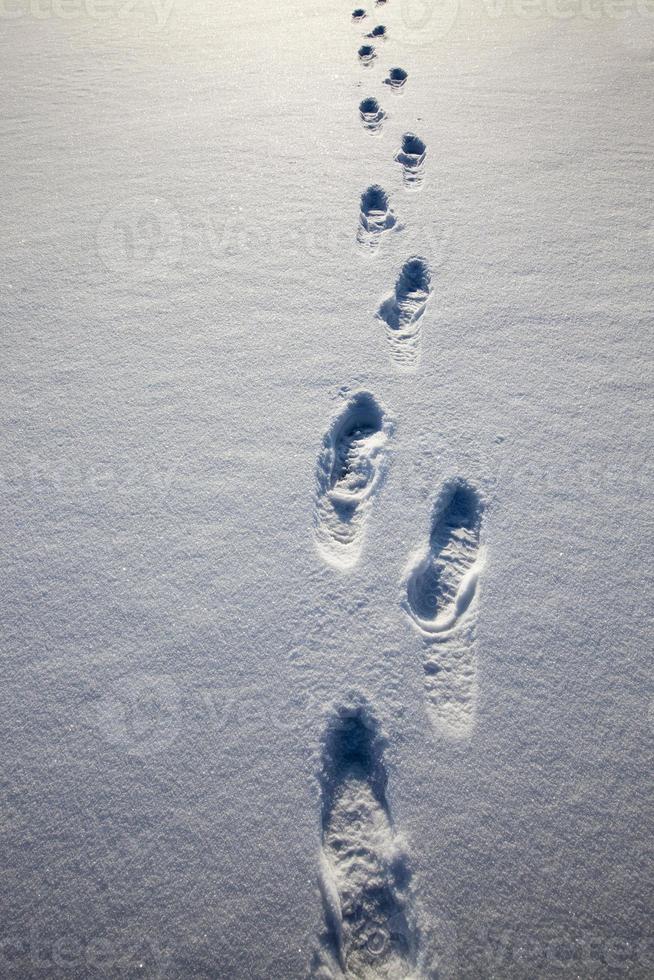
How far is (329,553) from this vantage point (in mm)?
1234

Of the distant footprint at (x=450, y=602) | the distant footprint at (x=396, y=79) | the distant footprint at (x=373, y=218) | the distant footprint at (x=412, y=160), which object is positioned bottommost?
the distant footprint at (x=450, y=602)

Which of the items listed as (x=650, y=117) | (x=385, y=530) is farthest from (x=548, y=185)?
(x=385, y=530)

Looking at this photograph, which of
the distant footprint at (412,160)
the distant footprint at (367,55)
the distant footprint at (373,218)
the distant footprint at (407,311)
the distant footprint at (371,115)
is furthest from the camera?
the distant footprint at (367,55)

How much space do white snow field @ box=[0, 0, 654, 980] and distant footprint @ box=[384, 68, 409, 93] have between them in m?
0.40

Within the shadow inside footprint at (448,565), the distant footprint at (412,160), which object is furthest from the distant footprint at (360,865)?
the distant footprint at (412,160)

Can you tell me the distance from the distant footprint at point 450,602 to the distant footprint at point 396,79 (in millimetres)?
2489

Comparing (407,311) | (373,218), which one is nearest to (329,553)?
(407,311)

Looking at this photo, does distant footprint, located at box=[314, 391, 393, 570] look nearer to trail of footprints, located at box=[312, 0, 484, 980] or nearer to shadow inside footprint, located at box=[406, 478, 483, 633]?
trail of footprints, located at box=[312, 0, 484, 980]

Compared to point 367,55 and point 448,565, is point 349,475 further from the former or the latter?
point 367,55

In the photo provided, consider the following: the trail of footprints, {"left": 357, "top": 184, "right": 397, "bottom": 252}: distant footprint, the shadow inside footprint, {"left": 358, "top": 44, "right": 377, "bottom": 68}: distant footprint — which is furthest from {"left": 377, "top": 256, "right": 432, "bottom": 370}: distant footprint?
{"left": 358, "top": 44, "right": 377, "bottom": 68}: distant footprint

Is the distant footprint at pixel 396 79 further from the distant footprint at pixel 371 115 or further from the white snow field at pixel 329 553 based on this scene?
the white snow field at pixel 329 553

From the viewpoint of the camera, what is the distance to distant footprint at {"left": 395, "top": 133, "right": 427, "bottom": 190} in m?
2.10

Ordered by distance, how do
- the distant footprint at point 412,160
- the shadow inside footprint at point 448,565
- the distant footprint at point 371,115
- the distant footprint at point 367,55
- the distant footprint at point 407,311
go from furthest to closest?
the distant footprint at point 367,55 → the distant footprint at point 371,115 → the distant footprint at point 412,160 → the distant footprint at point 407,311 → the shadow inside footprint at point 448,565

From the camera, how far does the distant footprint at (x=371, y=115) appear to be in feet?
7.73
